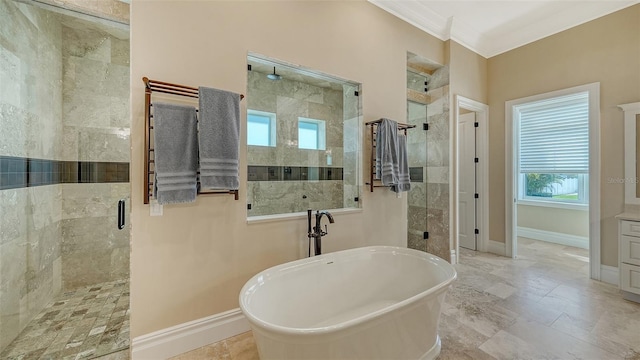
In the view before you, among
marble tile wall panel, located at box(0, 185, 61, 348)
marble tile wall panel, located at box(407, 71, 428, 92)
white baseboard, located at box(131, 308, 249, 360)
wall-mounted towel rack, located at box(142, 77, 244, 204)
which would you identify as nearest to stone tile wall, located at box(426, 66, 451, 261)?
marble tile wall panel, located at box(407, 71, 428, 92)

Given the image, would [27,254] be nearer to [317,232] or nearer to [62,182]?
[62,182]

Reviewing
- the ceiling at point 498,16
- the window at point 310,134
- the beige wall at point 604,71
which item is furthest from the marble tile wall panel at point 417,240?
the ceiling at point 498,16

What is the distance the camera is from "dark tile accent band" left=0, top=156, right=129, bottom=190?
1702mm

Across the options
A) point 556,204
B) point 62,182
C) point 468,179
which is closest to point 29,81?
point 62,182

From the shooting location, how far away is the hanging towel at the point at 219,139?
5.47 feet

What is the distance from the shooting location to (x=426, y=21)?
3.03 m

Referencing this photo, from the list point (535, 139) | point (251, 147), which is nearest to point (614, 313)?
point (535, 139)

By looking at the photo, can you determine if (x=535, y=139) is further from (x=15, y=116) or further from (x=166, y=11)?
(x=15, y=116)

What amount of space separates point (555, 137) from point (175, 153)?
17.4 feet

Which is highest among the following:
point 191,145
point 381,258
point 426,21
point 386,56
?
point 426,21

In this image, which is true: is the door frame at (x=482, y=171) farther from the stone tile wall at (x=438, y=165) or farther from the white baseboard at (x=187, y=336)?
the white baseboard at (x=187, y=336)

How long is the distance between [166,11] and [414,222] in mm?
3432

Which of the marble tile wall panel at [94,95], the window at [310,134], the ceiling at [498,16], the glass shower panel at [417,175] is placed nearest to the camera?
the marble tile wall panel at [94,95]

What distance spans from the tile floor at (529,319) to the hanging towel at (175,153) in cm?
109
